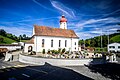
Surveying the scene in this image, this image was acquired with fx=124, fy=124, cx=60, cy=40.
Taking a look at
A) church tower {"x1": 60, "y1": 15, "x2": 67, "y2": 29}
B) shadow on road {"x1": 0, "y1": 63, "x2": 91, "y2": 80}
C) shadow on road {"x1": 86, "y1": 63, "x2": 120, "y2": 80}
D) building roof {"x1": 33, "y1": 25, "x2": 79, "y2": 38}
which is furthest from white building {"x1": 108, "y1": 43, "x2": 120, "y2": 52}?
shadow on road {"x1": 0, "y1": 63, "x2": 91, "y2": 80}

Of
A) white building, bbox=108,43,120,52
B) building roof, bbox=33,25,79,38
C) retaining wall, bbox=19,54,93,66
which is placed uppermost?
building roof, bbox=33,25,79,38

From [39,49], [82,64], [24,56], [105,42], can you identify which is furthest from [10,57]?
[105,42]

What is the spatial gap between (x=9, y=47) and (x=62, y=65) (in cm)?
3511

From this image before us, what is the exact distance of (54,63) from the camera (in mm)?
25281

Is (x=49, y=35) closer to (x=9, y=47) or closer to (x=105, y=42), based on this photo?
(x=9, y=47)

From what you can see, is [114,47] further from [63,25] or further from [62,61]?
[62,61]

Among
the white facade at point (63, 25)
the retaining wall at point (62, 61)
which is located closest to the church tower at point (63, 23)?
the white facade at point (63, 25)

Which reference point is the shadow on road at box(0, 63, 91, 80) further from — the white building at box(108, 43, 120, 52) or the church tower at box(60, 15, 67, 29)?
the white building at box(108, 43, 120, 52)

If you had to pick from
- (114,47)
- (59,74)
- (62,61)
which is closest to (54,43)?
(62,61)

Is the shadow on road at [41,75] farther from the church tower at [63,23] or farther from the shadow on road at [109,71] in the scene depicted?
the church tower at [63,23]

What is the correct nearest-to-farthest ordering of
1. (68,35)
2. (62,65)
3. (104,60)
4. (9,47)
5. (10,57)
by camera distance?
1. (62,65)
2. (104,60)
3. (10,57)
4. (68,35)
5. (9,47)

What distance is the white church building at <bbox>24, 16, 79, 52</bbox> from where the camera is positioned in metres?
40.6

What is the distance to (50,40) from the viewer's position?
1713 inches

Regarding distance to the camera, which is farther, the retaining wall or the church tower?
the church tower
